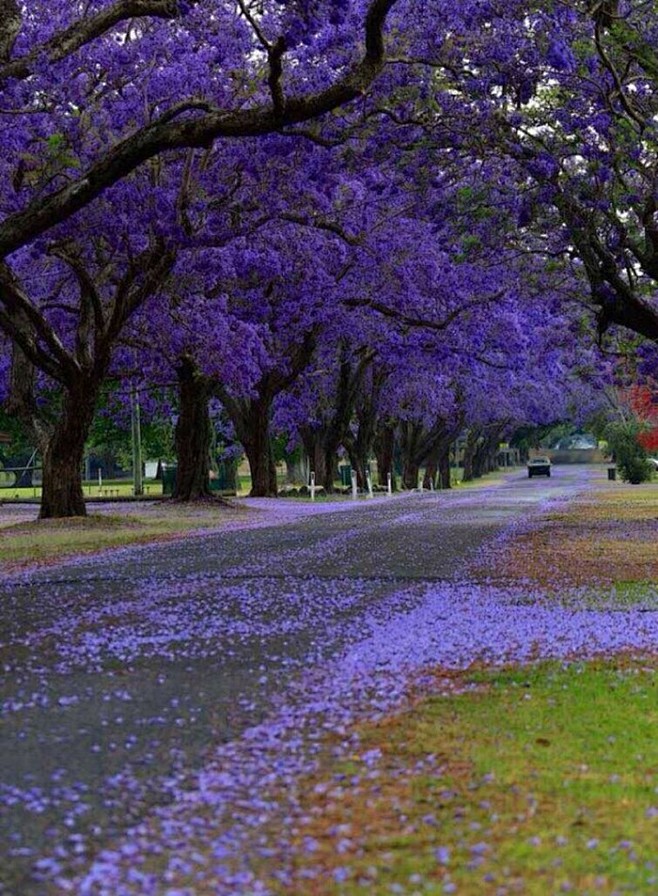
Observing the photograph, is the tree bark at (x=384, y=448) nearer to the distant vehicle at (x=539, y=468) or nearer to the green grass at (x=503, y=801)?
the distant vehicle at (x=539, y=468)

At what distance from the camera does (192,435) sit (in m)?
33.5

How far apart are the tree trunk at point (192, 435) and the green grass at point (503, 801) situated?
1077 inches

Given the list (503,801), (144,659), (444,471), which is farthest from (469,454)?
(503,801)

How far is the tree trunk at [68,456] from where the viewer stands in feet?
79.4

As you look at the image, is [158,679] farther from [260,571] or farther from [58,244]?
[58,244]

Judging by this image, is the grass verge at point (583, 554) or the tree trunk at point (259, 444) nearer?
the grass verge at point (583, 554)

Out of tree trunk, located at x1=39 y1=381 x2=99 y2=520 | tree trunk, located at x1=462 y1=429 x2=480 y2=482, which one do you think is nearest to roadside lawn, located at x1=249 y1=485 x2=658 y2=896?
tree trunk, located at x1=39 y1=381 x2=99 y2=520

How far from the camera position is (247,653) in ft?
24.1

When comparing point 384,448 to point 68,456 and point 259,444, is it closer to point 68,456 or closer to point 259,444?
A: point 259,444

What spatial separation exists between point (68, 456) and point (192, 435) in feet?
29.9

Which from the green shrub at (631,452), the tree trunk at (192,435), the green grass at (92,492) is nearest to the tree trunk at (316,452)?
the green grass at (92,492)

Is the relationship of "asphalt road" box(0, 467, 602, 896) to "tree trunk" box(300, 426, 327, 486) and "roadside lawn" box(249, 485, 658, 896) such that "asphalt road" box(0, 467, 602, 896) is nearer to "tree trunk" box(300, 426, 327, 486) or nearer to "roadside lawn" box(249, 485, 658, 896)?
"roadside lawn" box(249, 485, 658, 896)

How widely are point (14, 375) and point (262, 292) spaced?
8454mm

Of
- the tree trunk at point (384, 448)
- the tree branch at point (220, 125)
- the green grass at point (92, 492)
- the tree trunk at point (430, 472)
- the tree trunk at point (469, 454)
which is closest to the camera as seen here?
the tree branch at point (220, 125)
